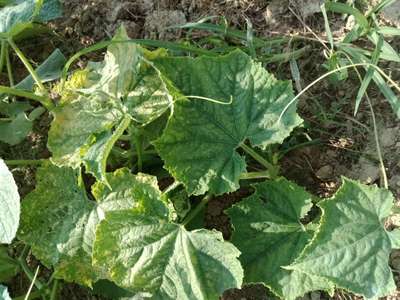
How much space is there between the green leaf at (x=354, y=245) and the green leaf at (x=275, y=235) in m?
0.16

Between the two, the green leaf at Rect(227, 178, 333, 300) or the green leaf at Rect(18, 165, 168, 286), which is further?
the green leaf at Rect(18, 165, 168, 286)

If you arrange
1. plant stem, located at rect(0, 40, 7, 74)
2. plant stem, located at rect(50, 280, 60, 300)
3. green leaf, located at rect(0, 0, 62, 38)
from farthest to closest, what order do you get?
plant stem, located at rect(0, 40, 7, 74), plant stem, located at rect(50, 280, 60, 300), green leaf, located at rect(0, 0, 62, 38)

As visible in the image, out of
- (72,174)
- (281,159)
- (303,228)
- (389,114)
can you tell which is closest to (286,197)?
(303,228)

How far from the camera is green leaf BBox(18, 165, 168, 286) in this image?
1.92 m

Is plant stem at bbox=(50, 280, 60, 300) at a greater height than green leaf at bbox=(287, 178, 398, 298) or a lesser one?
lesser

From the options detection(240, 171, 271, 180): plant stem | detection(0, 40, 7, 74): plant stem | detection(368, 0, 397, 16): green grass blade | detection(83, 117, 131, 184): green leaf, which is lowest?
detection(240, 171, 271, 180): plant stem

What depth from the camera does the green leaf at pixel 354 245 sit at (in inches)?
63.8

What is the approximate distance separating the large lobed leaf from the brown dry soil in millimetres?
410

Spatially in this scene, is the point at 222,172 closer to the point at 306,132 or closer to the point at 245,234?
the point at 245,234

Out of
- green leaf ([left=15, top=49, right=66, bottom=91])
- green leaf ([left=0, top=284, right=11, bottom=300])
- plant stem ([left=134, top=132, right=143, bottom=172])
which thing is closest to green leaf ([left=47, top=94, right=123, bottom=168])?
plant stem ([left=134, top=132, right=143, bottom=172])

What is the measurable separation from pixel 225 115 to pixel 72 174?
19.2 inches

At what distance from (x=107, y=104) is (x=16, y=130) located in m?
0.47

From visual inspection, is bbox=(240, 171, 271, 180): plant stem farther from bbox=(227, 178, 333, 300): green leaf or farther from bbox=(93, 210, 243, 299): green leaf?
bbox=(93, 210, 243, 299): green leaf

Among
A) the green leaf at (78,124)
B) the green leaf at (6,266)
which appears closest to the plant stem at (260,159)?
the green leaf at (78,124)
